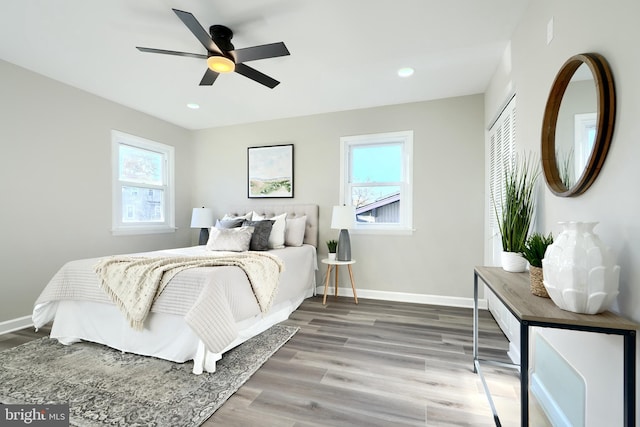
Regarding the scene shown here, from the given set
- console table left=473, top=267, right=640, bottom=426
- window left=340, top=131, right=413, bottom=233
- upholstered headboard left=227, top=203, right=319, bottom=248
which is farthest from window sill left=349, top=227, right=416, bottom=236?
console table left=473, top=267, right=640, bottom=426

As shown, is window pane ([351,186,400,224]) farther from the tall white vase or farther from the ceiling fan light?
the tall white vase

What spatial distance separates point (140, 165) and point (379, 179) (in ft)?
11.3

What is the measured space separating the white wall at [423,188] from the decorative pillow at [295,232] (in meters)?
0.34

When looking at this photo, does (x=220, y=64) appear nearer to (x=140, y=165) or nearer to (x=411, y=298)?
(x=140, y=165)

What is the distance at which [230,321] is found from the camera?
2.02m

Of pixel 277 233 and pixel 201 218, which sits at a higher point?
pixel 201 218

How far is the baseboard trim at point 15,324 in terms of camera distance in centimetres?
274

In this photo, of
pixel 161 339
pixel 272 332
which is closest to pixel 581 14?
pixel 272 332

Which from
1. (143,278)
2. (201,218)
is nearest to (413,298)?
(143,278)

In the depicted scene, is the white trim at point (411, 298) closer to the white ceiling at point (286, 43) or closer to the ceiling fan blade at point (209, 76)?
the white ceiling at point (286, 43)

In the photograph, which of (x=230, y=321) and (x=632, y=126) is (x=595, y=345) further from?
(x=230, y=321)

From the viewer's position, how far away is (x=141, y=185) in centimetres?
415

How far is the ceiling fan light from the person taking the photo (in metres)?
2.27

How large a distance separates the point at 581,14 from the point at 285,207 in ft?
11.6
